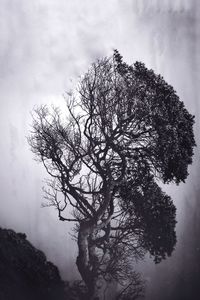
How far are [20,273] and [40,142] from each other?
725 cm

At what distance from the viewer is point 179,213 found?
16312 cm

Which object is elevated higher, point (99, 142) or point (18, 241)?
point (99, 142)

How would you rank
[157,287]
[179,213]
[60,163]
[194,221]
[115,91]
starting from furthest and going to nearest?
[179,213] < [194,221] < [157,287] < [60,163] < [115,91]

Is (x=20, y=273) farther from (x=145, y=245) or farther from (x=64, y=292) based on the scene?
(x=145, y=245)

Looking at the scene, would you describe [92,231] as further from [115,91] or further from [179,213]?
[179,213]

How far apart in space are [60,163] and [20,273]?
653 centimetres

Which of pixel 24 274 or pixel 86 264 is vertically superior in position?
pixel 24 274

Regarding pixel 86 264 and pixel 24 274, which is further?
pixel 24 274

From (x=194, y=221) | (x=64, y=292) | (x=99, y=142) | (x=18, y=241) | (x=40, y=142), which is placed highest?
(x=194, y=221)

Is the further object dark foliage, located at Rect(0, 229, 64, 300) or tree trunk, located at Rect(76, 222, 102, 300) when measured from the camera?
dark foliage, located at Rect(0, 229, 64, 300)

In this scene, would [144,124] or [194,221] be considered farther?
[194,221]

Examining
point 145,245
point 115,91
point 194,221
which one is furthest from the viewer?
point 194,221

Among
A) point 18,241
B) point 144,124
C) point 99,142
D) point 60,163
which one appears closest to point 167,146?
point 144,124

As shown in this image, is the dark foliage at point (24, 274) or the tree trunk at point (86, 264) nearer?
the tree trunk at point (86, 264)
